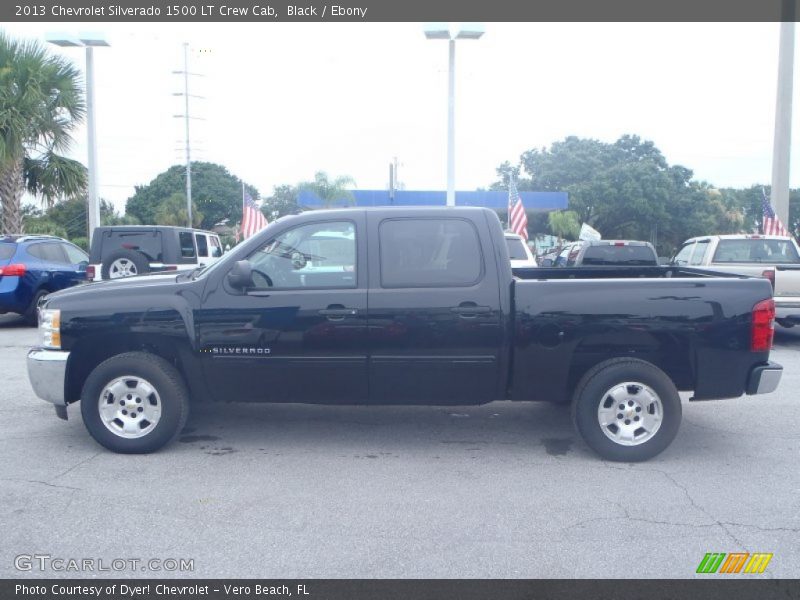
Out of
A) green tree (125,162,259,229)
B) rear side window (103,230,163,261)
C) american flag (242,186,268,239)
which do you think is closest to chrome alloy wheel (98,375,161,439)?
rear side window (103,230,163,261)

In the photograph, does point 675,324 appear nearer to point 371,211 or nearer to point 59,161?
point 371,211

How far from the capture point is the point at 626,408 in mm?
5656

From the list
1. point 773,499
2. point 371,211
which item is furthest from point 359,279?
point 773,499

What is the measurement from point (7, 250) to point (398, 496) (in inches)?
444

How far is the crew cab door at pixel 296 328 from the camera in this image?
5.66m

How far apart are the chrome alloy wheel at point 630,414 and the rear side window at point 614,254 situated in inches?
331

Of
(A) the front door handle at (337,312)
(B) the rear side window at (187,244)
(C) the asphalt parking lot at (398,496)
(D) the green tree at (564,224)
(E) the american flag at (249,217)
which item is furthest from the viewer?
(D) the green tree at (564,224)

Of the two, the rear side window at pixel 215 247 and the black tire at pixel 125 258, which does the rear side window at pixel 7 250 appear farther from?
the rear side window at pixel 215 247

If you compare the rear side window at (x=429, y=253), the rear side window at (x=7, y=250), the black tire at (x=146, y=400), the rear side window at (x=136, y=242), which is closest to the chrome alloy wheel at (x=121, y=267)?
the rear side window at (x=136, y=242)

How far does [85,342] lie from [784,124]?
1973cm

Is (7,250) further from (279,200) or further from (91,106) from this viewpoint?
(279,200)

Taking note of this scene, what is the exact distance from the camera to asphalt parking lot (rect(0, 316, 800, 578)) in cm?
404

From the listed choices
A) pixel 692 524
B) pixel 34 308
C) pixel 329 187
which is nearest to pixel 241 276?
pixel 692 524

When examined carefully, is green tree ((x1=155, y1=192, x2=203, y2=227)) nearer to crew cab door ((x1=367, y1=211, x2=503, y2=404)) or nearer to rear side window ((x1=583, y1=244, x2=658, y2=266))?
rear side window ((x1=583, y1=244, x2=658, y2=266))
